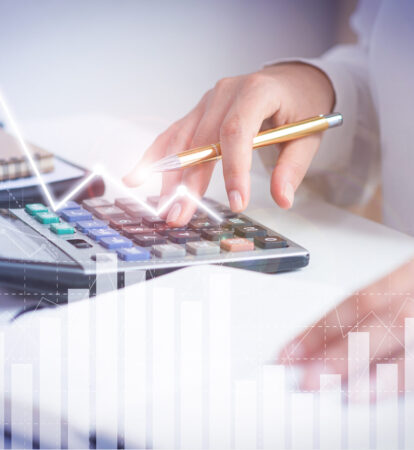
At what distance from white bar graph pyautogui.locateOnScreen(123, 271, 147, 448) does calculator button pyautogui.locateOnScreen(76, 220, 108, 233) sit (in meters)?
0.06

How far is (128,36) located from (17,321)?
1.89ft

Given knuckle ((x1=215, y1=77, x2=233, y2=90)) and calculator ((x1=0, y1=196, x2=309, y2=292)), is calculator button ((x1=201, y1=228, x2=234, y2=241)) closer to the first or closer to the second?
calculator ((x1=0, y1=196, x2=309, y2=292))

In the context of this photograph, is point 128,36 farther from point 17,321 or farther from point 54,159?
point 17,321

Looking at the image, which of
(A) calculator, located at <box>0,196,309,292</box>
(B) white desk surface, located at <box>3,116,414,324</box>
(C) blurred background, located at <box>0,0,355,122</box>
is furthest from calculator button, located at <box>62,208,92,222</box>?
(C) blurred background, located at <box>0,0,355,122</box>

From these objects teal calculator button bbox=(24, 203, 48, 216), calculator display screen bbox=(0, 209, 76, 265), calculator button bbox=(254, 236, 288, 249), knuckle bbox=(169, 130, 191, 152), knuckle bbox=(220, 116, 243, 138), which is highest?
knuckle bbox=(220, 116, 243, 138)

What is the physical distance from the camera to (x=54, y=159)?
0.46 m

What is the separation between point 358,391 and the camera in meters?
0.22

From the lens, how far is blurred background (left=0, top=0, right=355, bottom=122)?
2.27ft

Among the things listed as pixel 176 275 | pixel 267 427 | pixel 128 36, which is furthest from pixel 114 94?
pixel 267 427

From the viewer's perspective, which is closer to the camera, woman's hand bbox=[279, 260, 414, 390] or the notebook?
woman's hand bbox=[279, 260, 414, 390]

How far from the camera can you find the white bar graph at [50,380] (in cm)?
20

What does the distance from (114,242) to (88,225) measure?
0.12 feet
